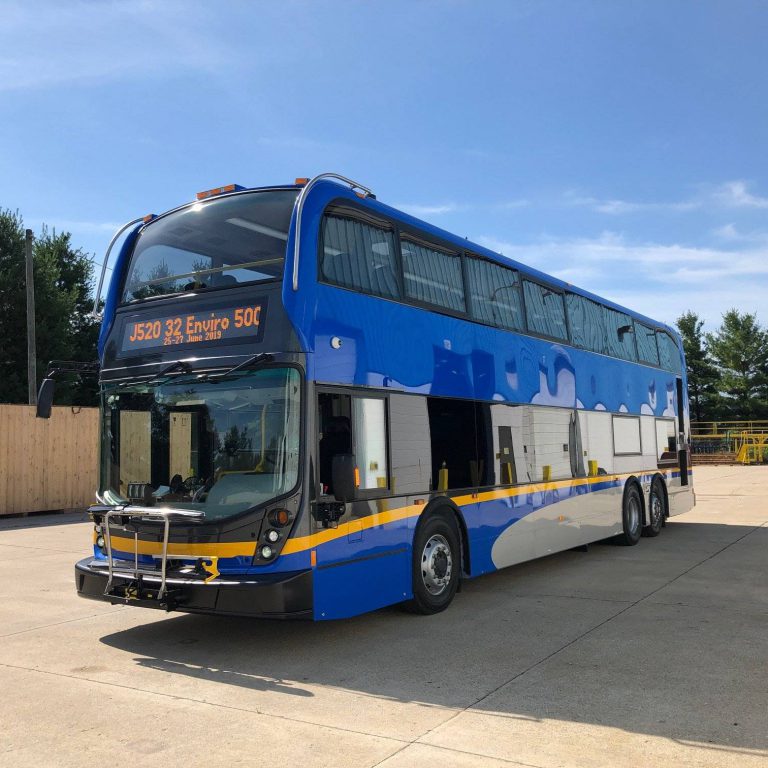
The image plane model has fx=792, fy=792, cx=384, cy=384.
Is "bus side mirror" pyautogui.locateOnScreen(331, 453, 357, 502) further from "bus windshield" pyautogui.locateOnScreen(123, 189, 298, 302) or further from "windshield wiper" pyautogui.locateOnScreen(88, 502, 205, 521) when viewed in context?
"bus windshield" pyautogui.locateOnScreen(123, 189, 298, 302)

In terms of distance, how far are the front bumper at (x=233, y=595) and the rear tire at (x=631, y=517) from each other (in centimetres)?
834

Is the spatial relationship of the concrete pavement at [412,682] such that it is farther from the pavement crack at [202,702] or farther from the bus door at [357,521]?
the bus door at [357,521]

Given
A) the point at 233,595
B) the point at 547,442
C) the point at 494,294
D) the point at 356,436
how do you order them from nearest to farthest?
the point at 233,595, the point at 356,436, the point at 494,294, the point at 547,442

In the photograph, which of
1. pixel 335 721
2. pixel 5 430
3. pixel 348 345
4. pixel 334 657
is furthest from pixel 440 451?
pixel 5 430

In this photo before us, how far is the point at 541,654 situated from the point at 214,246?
443 cm

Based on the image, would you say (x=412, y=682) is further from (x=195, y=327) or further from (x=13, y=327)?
(x=13, y=327)

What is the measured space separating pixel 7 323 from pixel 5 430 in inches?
641

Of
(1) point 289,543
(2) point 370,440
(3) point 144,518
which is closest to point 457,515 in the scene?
(2) point 370,440

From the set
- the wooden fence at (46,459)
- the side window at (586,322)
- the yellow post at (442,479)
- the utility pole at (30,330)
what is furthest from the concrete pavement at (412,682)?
the utility pole at (30,330)

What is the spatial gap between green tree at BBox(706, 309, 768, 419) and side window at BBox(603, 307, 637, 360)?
5150 cm

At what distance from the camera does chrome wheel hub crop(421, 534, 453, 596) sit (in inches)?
307

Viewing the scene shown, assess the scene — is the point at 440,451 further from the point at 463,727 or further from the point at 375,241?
the point at 463,727

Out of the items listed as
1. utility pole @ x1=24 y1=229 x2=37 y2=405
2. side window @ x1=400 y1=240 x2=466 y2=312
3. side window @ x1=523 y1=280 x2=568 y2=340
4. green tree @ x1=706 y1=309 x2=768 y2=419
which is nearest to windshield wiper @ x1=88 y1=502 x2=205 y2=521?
side window @ x1=400 y1=240 x2=466 y2=312

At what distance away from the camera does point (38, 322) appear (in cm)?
3356
